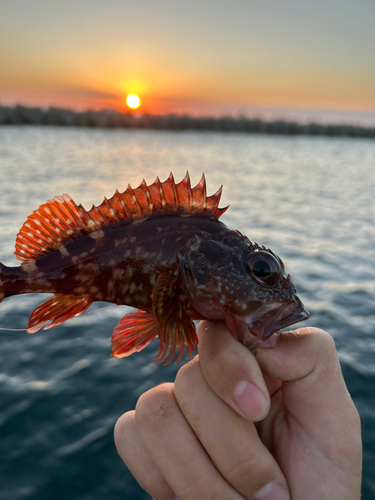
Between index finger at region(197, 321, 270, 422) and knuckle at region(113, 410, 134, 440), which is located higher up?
index finger at region(197, 321, 270, 422)

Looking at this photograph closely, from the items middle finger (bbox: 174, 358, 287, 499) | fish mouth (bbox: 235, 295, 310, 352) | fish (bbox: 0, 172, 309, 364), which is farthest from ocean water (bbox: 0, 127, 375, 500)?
fish mouth (bbox: 235, 295, 310, 352)

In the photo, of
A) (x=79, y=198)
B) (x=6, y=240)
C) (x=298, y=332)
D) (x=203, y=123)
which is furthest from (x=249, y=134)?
(x=298, y=332)

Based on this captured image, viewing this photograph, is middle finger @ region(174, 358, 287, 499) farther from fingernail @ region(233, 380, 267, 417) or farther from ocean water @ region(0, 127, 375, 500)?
ocean water @ region(0, 127, 375, 500)

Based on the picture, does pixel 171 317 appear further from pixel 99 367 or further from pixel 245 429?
pixel 99 367

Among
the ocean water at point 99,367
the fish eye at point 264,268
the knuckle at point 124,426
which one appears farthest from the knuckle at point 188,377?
the ocean water at point 99,367

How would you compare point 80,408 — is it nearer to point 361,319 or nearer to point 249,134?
point 361,319
